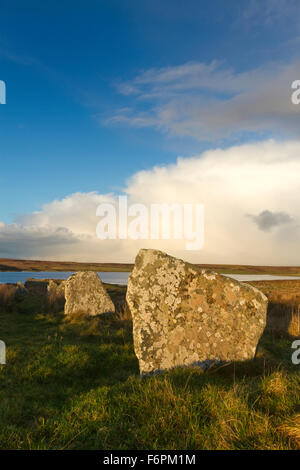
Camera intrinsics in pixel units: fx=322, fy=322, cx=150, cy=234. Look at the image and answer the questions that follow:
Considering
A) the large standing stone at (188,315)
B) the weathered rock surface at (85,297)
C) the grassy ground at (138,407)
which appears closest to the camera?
the grassy ground at (138,407)

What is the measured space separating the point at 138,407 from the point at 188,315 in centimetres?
313

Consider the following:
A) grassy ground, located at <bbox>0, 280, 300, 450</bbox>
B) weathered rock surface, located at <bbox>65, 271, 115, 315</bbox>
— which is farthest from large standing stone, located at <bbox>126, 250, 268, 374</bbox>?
weathered rock surface, located at <bbox>65, 271, 115, 315</bbox>

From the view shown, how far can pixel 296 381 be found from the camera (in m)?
5.32

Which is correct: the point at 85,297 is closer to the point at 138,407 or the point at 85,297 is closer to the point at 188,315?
the point at 188,315

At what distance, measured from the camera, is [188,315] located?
24.8 feet

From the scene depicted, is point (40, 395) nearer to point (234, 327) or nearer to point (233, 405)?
point (233, 405)

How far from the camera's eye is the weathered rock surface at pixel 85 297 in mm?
16156

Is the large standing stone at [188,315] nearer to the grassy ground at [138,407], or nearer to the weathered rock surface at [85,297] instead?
the grassy ground at [138,407]

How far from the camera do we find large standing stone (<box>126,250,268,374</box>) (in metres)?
7.40

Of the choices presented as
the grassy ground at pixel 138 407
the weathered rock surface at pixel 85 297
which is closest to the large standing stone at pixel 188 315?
the grassy ground at pixel 138 407

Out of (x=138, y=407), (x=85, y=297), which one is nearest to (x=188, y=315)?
(x=138, y=407)

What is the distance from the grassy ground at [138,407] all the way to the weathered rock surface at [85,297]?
7.94 metres

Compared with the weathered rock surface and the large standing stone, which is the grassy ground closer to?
the large standing stone
